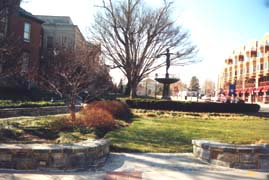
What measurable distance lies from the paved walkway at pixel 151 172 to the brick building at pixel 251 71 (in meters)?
63.4

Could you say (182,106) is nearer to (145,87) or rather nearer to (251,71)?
(145,87)

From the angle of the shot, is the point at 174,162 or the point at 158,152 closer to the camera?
the point at 174,162

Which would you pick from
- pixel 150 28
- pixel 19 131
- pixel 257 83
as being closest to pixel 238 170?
pixel 19 131

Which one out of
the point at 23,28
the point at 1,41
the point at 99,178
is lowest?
the point at 99,178

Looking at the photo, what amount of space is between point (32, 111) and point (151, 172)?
13.1 m

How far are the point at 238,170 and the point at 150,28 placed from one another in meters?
30.1

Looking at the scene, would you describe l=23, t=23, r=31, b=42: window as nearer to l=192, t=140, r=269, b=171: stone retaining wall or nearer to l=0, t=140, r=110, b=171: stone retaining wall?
l=0, t=140, r=110, b=171: stone retaining wall

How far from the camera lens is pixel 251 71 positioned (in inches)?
3511

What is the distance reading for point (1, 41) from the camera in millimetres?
16547

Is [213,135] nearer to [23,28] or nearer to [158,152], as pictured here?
[158,152]

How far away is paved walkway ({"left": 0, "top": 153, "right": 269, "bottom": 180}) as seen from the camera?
8.18m

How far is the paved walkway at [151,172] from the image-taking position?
26.8 feet

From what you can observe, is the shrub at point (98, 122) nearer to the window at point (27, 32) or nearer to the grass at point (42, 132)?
the grass at point (42, 132)

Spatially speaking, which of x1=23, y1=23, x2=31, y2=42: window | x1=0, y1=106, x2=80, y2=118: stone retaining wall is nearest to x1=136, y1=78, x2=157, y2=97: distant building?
x1=23, y1=23, x2=31, y2=42: window
